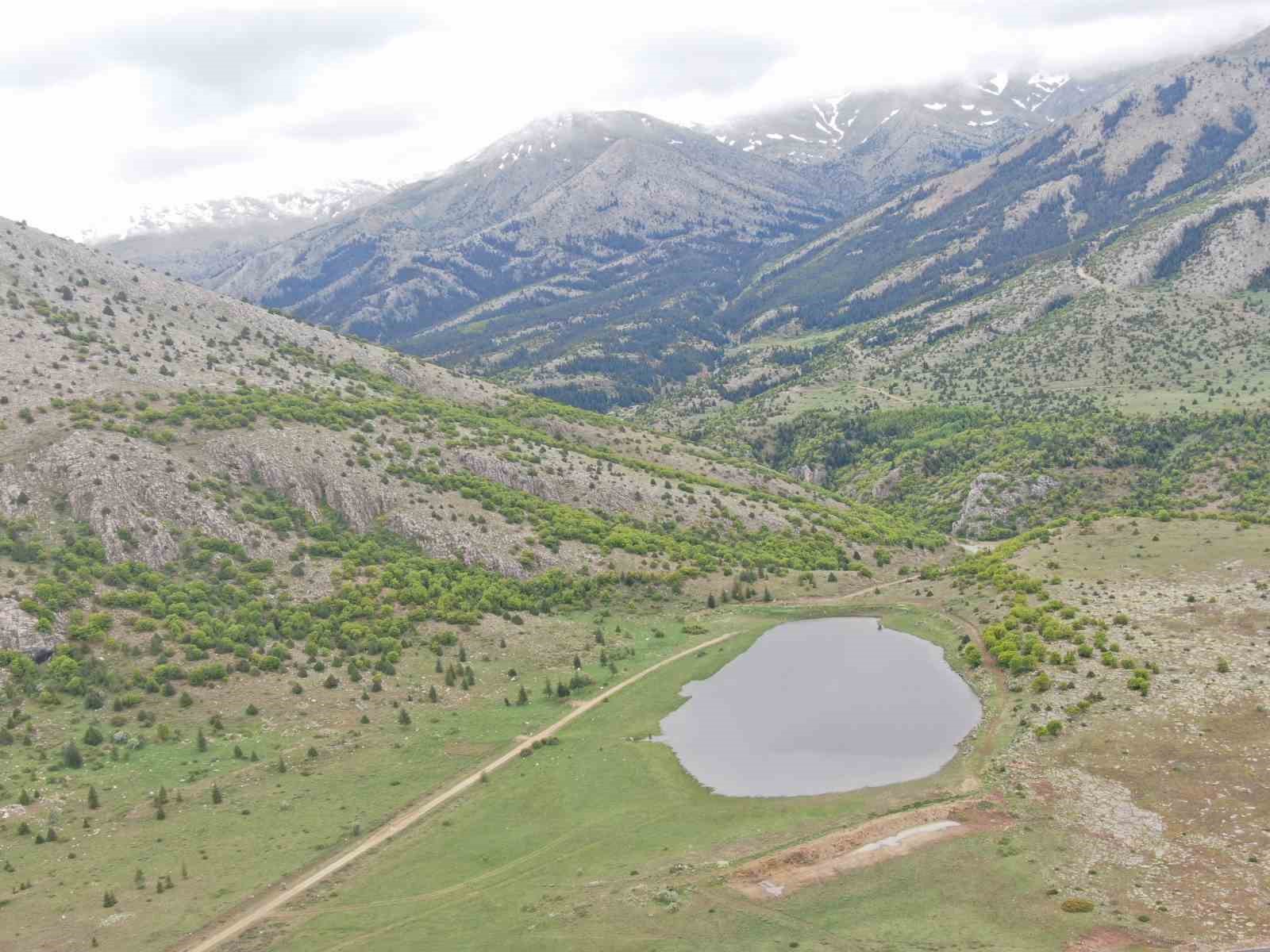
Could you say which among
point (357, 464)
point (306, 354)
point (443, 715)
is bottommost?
point (443, 715)

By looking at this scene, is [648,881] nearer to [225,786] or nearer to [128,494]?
[225,786]

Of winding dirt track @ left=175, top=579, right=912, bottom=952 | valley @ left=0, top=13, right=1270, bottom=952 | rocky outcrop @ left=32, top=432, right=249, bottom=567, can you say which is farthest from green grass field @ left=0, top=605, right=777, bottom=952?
rocky outcrop @ left=32, top=432, right=249, bottom=567

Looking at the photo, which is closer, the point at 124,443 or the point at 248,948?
the point at 248,948

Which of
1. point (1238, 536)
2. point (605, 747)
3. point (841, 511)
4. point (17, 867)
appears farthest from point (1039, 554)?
point (17, 867)

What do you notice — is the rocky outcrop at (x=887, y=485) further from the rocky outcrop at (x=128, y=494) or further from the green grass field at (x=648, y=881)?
the rocky outcrop at (x=128, y=494)

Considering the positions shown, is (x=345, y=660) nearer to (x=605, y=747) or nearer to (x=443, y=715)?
(x=443, y=715)

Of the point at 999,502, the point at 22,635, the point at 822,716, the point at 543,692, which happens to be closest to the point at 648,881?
the point at 822,716
